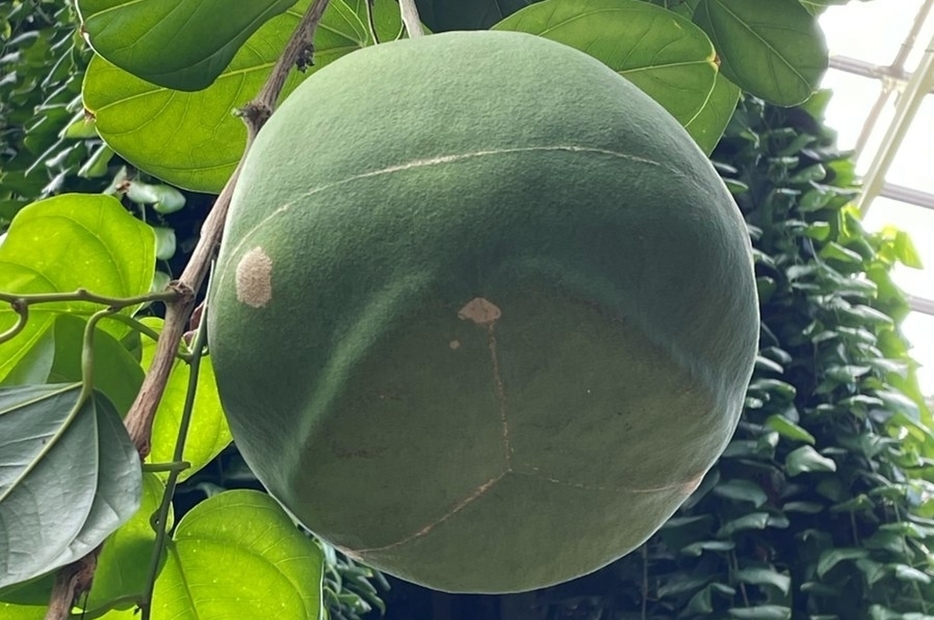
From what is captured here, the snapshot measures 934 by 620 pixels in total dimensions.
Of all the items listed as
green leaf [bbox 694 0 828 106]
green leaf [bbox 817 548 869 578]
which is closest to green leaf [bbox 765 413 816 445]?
green leaf [bbox 817 548 869 578]

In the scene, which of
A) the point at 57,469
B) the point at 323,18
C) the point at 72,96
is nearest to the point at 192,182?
the point at 323,18

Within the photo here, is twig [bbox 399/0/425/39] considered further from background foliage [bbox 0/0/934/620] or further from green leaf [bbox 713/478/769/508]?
green leaf [bbox 713/478/769/508]

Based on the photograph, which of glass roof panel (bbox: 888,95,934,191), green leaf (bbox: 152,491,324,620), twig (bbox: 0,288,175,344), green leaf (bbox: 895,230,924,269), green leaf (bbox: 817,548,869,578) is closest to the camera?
twig (bbox: 0,288,175,344)

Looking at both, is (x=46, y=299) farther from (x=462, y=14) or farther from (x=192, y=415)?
(x=462, y=14)

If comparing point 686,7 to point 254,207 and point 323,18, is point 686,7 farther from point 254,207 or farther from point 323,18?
point 254,207

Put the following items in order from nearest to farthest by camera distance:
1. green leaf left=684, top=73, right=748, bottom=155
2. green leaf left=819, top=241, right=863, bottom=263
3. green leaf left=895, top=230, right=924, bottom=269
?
green leaf left=684, top=73, right=748, bottom=155, green leaf left=819, top=241, right=863, bottom=263, green leaf left=895, top=230, right=924, bottom=269

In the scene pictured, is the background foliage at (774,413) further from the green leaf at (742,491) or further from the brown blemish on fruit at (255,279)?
the brown blemish on fruit at (255,279)

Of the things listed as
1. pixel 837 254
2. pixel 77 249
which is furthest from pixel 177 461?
pixel 837 254
